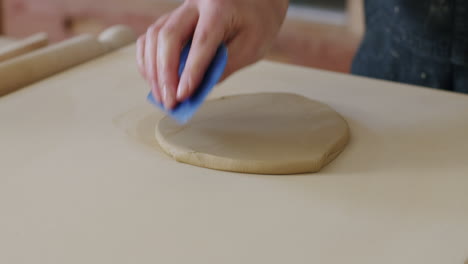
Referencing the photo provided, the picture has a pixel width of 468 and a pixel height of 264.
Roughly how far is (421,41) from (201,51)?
0.42 metres

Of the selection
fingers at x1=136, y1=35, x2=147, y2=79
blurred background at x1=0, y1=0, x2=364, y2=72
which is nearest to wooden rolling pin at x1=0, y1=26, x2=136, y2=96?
fingers at x1=136, y1=35, x2=147, y2=79

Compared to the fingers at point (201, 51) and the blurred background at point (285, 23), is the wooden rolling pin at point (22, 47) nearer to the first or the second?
the fingers at point (201, 51)

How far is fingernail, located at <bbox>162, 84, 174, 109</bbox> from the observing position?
1.96 ft

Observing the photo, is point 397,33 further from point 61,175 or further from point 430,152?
point 61,175

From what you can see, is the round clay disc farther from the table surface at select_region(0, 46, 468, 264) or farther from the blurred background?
the blurred background

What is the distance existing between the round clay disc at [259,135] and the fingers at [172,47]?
0.05m

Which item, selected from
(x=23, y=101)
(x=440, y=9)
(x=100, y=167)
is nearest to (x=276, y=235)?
(x=100, y=167)

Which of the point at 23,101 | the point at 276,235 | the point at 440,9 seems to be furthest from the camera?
the point at 440,9

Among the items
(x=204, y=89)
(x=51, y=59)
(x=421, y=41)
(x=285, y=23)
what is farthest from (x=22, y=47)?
(x=285, y=23)

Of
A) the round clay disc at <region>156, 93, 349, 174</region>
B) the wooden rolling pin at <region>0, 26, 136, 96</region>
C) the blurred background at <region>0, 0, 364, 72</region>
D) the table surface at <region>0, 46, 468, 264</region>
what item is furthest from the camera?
the blurred background at <region>0, 0, 364, 72</region>

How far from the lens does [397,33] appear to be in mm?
915

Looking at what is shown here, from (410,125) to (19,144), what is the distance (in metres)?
0.41

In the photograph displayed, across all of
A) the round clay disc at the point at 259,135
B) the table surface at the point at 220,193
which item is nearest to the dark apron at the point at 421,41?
the table surface at the point at 220,193

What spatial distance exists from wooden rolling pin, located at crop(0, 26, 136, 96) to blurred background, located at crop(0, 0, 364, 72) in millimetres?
626
